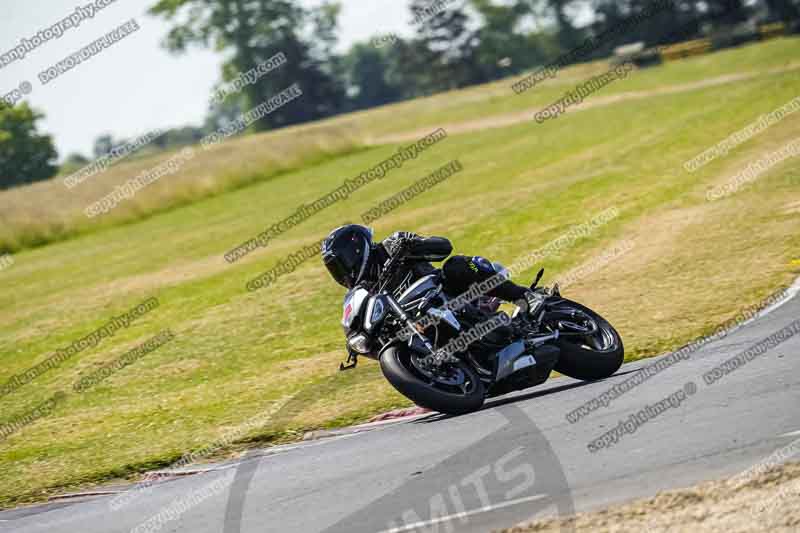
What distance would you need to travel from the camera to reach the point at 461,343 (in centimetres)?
873

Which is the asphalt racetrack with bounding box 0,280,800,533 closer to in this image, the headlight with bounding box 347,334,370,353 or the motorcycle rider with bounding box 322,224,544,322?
the headlight with bounding box 347,334,370,353

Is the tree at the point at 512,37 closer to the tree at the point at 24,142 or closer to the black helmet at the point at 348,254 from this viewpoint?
the tree at the point at 24,142

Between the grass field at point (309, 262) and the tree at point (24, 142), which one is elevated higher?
the tree at point (24, 142)

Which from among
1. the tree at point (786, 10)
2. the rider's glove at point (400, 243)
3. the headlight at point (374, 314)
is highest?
the rider's glove at point (400, 243)

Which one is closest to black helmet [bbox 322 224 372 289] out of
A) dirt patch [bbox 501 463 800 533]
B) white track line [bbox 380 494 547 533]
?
white track line [bbox 380 494 547 533]

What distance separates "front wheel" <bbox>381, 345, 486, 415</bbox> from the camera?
26.9 feet

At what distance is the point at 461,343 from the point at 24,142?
86679 millimetres

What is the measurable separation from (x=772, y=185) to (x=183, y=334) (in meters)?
11.3

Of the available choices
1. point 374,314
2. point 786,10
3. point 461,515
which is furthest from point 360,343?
point 786,10

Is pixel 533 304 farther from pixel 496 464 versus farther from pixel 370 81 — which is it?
pixel 370 81

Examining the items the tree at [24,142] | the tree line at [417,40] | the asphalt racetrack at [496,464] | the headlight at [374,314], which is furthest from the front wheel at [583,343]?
the tree at [24,142]

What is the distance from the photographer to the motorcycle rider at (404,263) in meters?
8.93

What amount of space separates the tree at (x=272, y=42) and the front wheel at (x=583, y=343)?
7414 cm

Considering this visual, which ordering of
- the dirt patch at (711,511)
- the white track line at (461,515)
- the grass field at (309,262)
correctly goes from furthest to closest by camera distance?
1. the grass field at (309,262)
2. the white track line at (461,515)
3. the dirt patch at (711,511)
